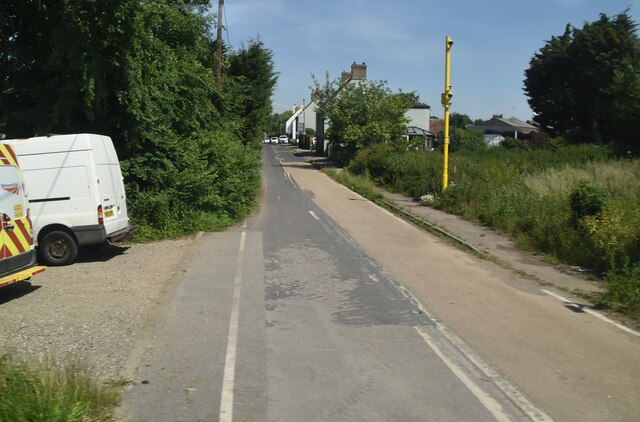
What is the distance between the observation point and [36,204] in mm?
11602

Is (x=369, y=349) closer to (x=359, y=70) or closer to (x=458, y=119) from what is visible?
(x=359, y=70)

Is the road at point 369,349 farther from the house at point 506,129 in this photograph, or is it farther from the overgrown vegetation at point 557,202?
the house at point 506,129

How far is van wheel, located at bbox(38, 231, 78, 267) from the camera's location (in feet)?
38.2

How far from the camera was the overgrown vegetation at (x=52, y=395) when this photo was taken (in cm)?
420

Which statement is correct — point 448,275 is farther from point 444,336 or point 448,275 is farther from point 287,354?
point 287,354

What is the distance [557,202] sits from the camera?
15258 mm

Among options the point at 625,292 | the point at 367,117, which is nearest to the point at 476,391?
the point at 625,292

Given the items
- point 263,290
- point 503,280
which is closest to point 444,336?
point 263,290

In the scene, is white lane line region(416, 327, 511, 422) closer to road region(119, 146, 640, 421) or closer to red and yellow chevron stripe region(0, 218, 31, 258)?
road region(119, 146, 640, 421)

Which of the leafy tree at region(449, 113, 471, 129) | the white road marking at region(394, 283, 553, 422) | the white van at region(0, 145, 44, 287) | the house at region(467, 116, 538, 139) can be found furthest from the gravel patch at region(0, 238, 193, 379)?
the leafy tree at region(449, 113, 471, 129)

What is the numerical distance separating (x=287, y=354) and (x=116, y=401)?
1921mm

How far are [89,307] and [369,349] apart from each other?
4.24 meters

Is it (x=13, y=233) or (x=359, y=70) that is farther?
(x=359, y=70)

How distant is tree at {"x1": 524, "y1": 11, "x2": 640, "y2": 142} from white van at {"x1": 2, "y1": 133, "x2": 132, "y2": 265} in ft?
135
